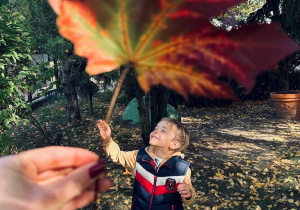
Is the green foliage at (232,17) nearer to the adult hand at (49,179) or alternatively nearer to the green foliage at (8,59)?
the green foliage at (8,59)

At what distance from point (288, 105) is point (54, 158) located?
324 inches

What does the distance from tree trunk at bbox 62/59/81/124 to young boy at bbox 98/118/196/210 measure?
447cm

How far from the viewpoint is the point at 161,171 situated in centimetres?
223

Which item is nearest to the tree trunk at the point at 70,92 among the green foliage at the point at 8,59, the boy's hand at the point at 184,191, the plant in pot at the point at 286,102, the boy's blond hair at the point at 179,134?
the green foliage at the point at 8,59

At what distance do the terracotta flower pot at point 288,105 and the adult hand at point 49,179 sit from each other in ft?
25.5

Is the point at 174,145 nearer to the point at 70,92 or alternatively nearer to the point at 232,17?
the point at 70,92

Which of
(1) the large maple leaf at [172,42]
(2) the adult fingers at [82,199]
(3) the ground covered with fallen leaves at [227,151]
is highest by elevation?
(1) the large maple leaf at [172,42]

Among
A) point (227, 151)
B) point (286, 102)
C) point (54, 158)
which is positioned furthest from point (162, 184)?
point (286, 102)

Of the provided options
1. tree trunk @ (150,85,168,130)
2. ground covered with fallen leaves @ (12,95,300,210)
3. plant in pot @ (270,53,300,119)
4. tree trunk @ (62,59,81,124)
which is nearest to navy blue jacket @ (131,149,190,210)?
ground covered with fallen leaves @ (12,95,300,210)

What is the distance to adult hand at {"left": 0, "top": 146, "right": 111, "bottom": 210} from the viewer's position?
0.45 meters

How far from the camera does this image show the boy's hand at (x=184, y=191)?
6.64 feet

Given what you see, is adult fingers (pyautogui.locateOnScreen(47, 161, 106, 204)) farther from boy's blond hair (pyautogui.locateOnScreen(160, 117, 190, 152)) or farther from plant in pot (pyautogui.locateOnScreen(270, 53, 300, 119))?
plant in pot (pyautogui.locateOnScreen(270, 53, 300, 119))

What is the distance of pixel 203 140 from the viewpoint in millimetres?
6355

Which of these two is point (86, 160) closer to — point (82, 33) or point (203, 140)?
point (82, 33)
